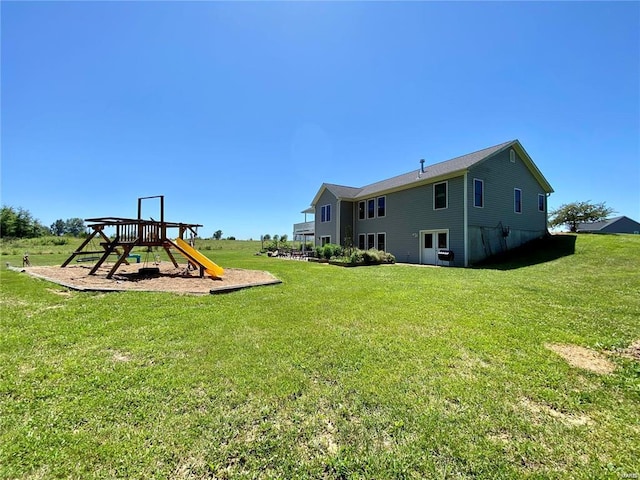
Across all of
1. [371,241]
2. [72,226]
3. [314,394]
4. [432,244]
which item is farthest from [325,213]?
[72,226]

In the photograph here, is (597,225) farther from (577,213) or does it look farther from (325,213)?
(325,213)

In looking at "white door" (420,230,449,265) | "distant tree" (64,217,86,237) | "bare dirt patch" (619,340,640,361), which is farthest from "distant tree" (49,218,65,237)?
"bare dirt patch" (619,340,640,361)

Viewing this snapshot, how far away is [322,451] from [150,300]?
17.4 feet

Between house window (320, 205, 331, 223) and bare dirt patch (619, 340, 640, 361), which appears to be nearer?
bare dirt patch (619, 340, 640, 361)

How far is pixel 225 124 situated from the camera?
14820 mm

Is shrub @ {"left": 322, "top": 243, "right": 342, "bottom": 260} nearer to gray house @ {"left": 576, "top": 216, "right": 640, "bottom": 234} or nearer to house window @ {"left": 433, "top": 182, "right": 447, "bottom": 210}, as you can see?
house window @ {"left": 433, "top": 182, "right": 447, "bottom": 210}

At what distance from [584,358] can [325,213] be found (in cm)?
2033

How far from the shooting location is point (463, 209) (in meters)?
13.8

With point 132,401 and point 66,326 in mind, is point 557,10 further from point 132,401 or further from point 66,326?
point 66,326

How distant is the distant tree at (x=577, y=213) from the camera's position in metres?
30.8

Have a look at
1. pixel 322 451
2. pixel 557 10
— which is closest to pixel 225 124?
pixel 557 10

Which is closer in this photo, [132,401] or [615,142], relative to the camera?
[132,401]

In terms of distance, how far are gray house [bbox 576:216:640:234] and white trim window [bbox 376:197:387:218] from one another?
28652 millimetres

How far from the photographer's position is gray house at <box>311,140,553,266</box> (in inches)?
553
